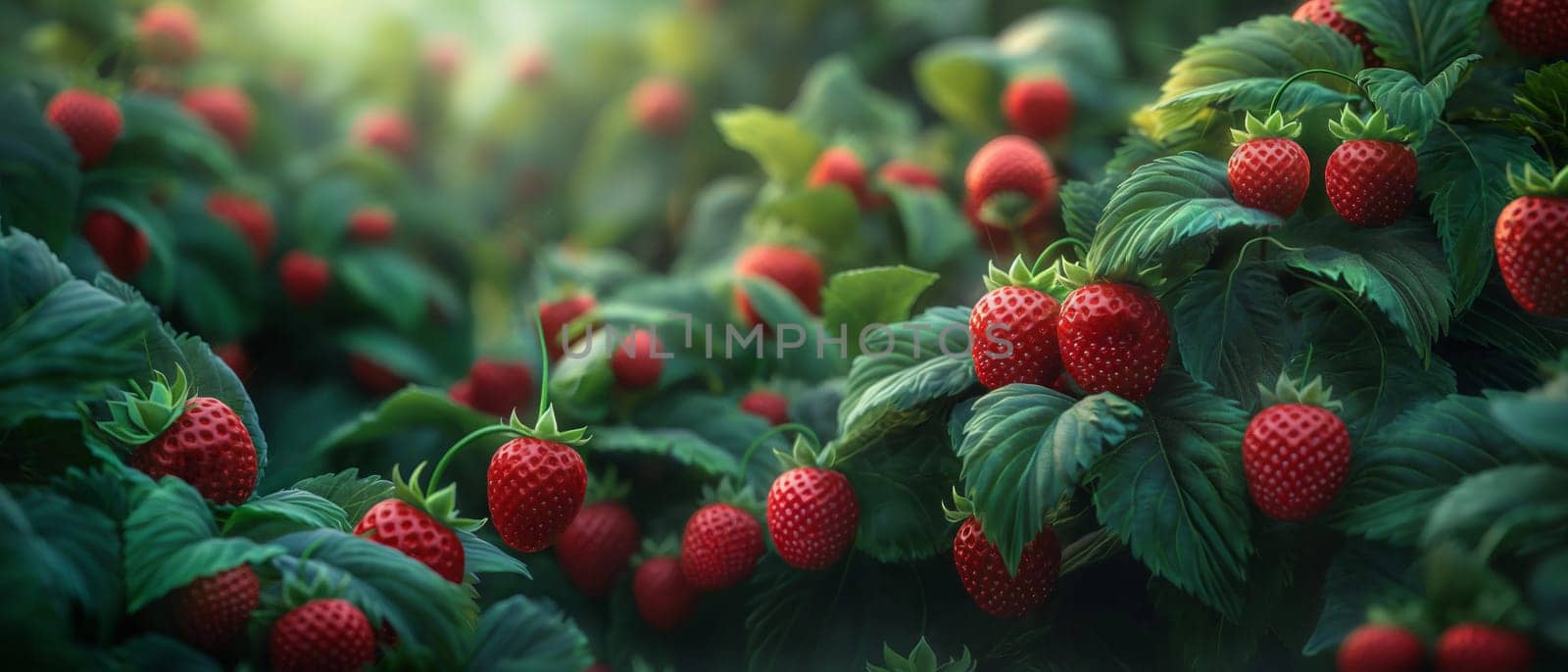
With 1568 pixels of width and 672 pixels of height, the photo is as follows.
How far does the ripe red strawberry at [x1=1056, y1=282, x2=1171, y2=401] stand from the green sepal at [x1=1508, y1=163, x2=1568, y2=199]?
8.1 inches

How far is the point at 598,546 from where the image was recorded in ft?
3.27

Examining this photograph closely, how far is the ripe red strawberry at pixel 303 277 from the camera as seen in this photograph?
1.52 m

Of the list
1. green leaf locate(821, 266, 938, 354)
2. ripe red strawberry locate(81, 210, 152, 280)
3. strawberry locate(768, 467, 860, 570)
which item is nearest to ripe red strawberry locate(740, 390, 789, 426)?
green leaf locate(821, 266, 938, 354)

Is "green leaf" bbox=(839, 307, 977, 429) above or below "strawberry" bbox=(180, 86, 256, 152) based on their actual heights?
below

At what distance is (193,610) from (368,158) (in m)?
1.20

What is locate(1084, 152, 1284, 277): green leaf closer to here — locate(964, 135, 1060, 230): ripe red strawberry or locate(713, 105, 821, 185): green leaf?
locate(964, 135, 1060, 230): ripe red strawberry

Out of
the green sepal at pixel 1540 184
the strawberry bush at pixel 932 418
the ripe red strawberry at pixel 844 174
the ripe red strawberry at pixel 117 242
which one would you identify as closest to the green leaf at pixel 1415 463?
the strawberry bush at pixel 932 418

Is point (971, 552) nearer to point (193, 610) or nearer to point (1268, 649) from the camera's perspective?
point (1268, 649)

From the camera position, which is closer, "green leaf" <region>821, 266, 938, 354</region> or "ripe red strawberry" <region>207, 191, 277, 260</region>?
"green leaf" <region>821, 266, 938, 354</region>

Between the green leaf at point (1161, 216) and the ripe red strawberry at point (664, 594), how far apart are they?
0.44m

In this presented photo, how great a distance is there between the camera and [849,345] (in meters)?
1.00

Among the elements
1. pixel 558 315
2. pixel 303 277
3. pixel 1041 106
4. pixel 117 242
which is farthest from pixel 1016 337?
pixel 303 277

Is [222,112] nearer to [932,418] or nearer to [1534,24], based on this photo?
[932,418]

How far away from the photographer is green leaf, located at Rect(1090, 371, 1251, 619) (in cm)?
66
